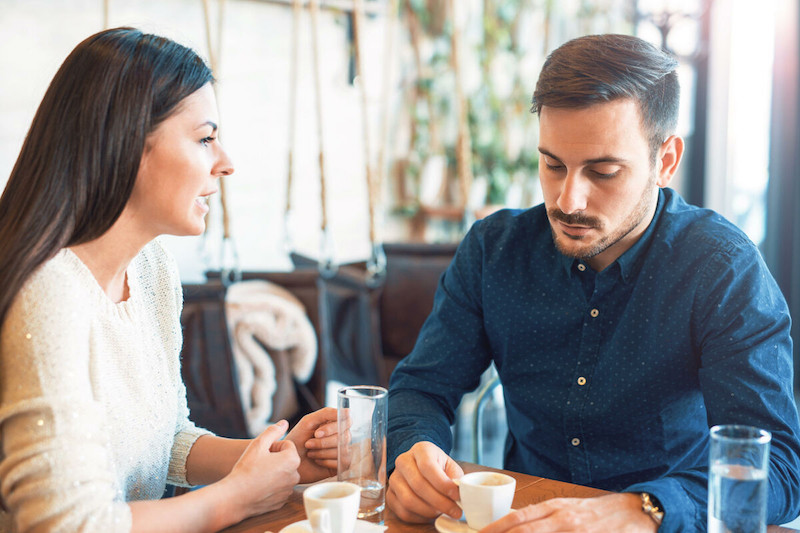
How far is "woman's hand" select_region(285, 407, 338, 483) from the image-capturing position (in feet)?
4.24

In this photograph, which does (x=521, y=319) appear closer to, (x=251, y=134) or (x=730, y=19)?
(x=251, y=134)

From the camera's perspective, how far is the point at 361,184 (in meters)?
3.98

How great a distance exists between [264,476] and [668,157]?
0.95 meters

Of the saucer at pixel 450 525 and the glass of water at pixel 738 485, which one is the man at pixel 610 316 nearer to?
the saucer at pixel 450 525

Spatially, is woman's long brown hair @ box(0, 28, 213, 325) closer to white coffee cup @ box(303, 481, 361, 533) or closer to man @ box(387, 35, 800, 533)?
white coffee cup @ box(303, 481, 361, 533)

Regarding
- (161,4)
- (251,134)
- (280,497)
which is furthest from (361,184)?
(280,497)

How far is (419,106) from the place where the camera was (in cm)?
453

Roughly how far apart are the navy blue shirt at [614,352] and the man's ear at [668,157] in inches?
2.2

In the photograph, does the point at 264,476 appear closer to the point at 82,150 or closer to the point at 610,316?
the point at 82,150

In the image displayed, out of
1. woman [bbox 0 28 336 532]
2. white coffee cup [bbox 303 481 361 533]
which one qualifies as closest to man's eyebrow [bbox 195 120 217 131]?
woman [bbox 0 28 336 532]

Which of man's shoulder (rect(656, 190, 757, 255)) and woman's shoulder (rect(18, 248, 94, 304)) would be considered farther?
man's shoulder (rect(656, 190, 757, 255))

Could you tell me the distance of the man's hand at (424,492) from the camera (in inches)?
42.8

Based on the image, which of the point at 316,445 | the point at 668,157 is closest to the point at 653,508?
the point at 316,445

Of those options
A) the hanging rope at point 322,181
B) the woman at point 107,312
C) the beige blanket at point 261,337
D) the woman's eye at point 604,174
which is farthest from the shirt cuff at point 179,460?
the hanging rope at point 322,181
